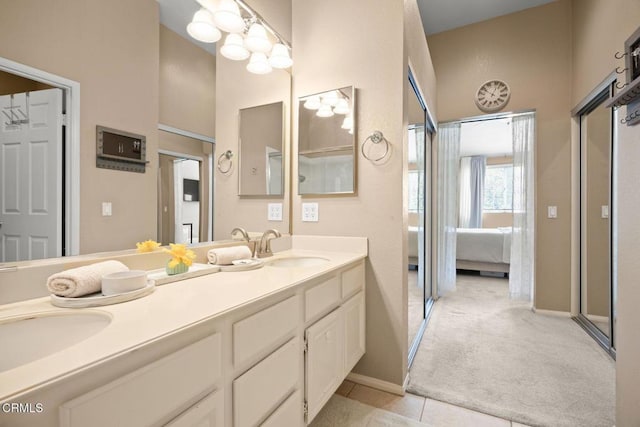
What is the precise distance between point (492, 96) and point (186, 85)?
3.44 m

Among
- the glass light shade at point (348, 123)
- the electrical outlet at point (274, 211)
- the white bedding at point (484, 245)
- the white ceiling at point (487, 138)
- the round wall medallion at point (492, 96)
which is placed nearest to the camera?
the glass light shade at point (348, 123)

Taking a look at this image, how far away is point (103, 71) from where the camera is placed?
0.98 metres

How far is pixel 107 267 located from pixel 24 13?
0.76 m

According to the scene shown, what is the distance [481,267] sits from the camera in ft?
15.6

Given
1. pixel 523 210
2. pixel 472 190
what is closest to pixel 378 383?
pixel 523 210

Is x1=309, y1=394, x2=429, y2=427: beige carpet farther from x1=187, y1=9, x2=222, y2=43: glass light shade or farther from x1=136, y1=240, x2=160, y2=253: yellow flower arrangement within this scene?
x1=187, y1=9, x2=222, y2=43: glass light shade

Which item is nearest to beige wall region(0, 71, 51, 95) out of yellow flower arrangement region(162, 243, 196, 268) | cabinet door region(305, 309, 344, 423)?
yellow flower arrangement region(162, 243, 196, 268)

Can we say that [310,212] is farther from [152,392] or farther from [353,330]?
[152,392]

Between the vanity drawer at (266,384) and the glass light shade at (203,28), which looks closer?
the vanity drawer at (266,384)

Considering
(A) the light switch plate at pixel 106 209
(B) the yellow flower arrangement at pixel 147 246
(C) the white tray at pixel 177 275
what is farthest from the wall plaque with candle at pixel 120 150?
(C) the white tray at pixel 177 275

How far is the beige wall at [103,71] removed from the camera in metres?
0.84

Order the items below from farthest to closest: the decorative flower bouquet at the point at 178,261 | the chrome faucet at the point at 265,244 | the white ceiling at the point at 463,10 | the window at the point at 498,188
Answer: the window at the point at 498,188, the white ceiling at the point at 463,10, the chrome faucet at the point at 265,244, the decorative flower bouquet at the point at 178,261

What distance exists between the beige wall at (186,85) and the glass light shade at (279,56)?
0.49 metres

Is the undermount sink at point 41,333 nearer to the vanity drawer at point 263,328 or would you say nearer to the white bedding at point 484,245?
the vanity drawer at point 263,328
